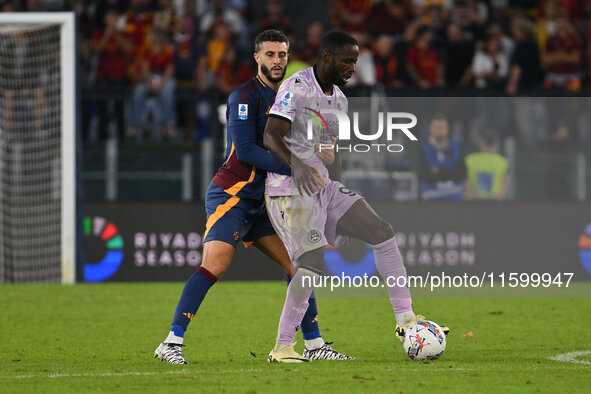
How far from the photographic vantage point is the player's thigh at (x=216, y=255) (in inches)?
266

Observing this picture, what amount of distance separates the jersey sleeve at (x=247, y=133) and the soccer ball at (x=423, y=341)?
121cm

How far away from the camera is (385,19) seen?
58.3ft

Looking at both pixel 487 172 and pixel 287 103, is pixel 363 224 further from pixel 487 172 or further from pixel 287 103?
pixel 487 172

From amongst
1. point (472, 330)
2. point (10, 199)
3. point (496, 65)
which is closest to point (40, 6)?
point (10, 199)

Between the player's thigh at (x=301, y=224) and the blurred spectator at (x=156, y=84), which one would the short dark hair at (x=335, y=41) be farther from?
the blurred spectator at (x=156, y=84)

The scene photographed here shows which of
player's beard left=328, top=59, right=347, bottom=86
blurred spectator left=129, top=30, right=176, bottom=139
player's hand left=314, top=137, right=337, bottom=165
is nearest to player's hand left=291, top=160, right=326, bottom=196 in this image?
player's hand left=314, top=137, right=337, bottom=165

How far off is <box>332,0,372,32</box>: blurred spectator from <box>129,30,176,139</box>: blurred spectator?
295cm

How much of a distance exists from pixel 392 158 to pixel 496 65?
3962mm

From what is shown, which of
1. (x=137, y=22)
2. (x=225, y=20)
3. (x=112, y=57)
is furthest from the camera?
(x=225, y=20)

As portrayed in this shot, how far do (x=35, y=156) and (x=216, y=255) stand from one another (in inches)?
262

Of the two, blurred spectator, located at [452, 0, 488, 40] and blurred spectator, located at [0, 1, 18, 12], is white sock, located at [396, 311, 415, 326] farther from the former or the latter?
blurred spectator, located at [0, 1, 18, 12]

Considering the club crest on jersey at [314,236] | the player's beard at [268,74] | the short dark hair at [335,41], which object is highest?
the short dark hair at [335,41]


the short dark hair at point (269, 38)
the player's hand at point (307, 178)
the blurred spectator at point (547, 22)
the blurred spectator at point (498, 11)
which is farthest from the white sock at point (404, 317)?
the blurred spectator at point (498, 11)

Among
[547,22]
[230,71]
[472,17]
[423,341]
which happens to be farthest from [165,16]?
[423,341]
